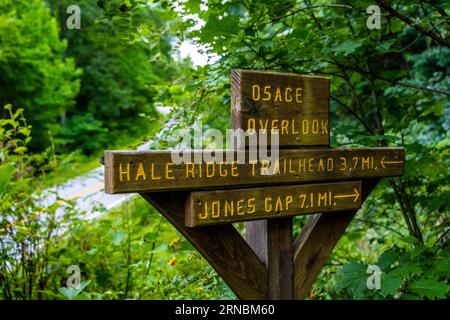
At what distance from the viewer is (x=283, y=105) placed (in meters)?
1.83

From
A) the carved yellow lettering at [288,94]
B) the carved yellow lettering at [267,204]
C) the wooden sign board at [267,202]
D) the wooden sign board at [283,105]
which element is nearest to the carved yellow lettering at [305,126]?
the wooden sign board at [283,105]

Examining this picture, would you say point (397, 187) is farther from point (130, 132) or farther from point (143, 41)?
point (130, 132)

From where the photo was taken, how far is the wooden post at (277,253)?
1873 mm

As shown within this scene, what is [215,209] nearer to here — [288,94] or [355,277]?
[288,94]

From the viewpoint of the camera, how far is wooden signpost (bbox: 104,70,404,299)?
157 cm

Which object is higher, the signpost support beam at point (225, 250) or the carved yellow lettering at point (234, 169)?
the carved yellow lettering at point (234, 169)

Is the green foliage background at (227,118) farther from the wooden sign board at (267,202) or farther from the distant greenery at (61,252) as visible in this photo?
the wooden sign board at (267,202)

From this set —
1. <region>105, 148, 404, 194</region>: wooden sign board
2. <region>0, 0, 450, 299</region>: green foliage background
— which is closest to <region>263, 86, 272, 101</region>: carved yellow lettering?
<region>105, 148, 404, 194</region>: wooden sign board

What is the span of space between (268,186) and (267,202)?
0.21 feet

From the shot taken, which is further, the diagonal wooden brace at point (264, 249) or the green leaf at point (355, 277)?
the green leaf at point (355, 277)

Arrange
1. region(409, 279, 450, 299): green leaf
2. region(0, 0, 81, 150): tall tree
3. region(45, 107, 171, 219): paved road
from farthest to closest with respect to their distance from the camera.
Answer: region(0, 0, 81, 150): tall tree
region(45, 107, 171, 219): paved road
region(409, 279, 450, 299): green leaf

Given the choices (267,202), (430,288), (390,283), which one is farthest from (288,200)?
(430,288)

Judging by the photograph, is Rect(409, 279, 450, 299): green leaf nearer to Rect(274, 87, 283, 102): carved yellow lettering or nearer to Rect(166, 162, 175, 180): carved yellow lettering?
Rect(274, 87, 283, 102): carved yellow lettering
